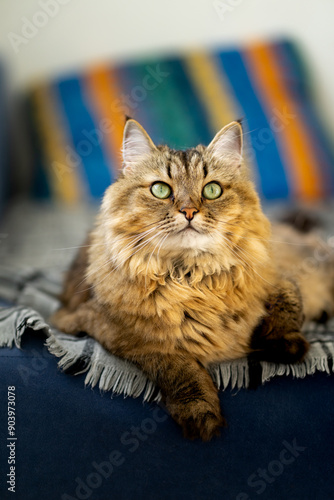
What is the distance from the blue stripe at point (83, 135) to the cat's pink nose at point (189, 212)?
1792 mm

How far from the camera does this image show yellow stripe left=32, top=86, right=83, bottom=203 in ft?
9.75

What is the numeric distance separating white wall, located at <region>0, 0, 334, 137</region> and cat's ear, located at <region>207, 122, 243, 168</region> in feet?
6.24

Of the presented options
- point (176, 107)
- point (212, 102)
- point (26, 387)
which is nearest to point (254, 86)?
point (212, 102)

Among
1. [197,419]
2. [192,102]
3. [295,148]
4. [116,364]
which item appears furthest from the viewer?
[192,102]

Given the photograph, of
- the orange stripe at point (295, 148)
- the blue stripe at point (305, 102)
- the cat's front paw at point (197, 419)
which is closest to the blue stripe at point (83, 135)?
the orange stripe at point (295, 148)

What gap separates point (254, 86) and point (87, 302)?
6.83ft

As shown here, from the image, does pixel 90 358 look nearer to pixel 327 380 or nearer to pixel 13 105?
pixel 327 380

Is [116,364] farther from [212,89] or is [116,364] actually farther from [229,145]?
[212,89]

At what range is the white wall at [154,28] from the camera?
282 cm

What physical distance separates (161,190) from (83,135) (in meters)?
1.88

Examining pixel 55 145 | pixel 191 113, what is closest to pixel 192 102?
pixel 191 113

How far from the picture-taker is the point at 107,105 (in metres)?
2.93

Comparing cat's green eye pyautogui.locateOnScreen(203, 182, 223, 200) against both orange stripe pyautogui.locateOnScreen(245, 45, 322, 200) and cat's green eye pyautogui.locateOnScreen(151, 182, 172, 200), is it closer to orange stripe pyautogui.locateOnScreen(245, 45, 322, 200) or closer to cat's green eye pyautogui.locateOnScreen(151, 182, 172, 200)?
cat's green eye pyautogui.locateOnScreen(151, 182, 172, 200)

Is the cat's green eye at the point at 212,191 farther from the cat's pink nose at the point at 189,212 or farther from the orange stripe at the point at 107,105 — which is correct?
the orange stripe at the point at 107,105
